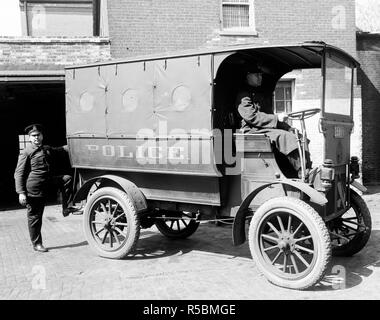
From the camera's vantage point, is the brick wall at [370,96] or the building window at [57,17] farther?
the building window at [57,17]

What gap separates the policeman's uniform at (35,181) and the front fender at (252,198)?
2.70m

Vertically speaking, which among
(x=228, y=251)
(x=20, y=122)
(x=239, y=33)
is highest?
(x=239, y=33)

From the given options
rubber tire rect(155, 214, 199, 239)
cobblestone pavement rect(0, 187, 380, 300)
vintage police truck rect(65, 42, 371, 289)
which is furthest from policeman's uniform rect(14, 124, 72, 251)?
rubber tire rect(155, 214, 199, 239)

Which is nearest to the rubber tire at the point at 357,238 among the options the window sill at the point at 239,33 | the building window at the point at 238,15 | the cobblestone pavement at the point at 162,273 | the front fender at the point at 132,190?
the cobblestone pavement at the point at 162,273

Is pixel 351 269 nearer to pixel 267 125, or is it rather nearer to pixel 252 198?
pixel 252 198

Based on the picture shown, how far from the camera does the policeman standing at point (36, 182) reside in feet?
20.1

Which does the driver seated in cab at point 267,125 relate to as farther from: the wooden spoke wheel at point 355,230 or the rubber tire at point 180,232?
the rubber tire at point 180,232

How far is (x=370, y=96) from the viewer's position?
40.8 feet

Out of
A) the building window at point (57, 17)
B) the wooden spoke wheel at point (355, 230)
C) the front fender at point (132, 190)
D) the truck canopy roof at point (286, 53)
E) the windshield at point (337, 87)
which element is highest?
the building window at point (57, 17)

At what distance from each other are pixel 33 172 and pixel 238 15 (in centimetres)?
710

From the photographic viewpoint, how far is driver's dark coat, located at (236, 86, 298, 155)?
15.6ft

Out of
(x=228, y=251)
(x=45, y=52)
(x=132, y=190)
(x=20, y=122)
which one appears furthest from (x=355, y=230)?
(x=20, y=122)

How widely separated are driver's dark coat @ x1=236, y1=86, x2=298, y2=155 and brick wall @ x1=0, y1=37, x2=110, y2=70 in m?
5.71
